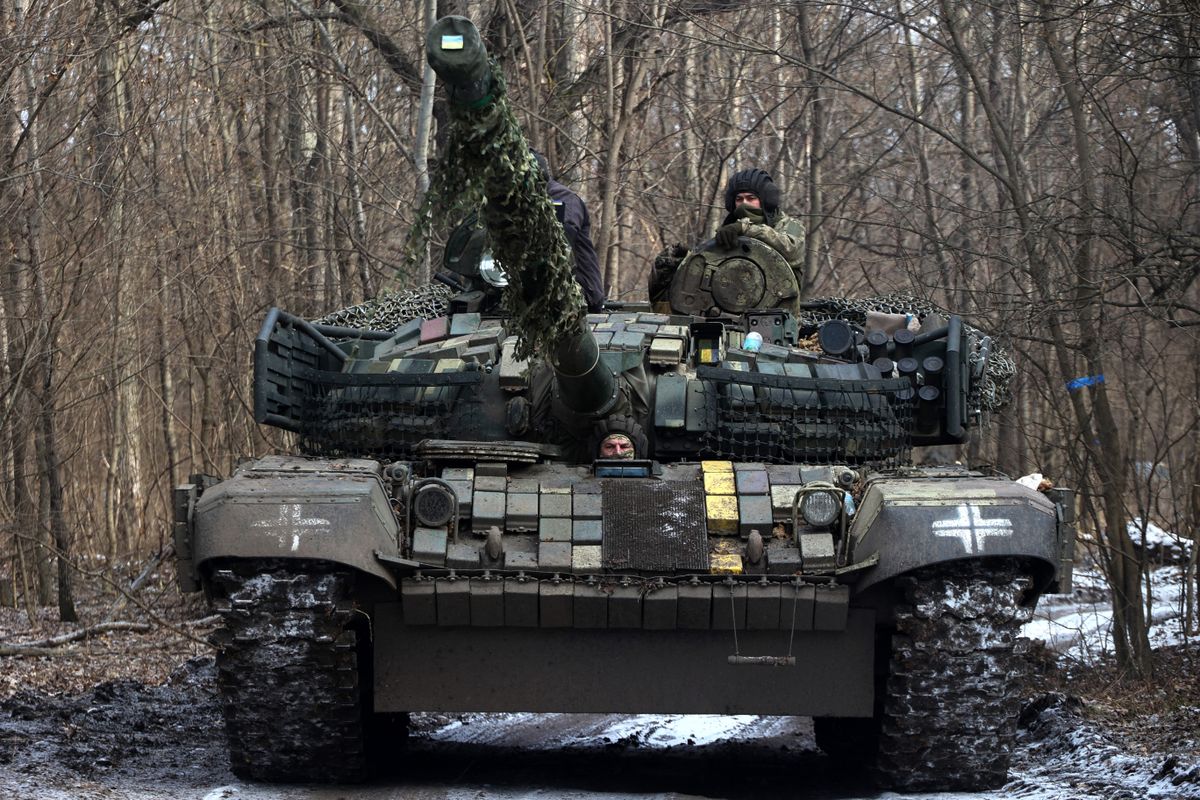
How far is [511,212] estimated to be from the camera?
278 inches

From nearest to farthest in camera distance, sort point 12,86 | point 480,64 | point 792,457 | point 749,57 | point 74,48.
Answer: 1. point 480,64
2. point 792,457
3. point 12,86
4. point 74,48
5. point 749,57

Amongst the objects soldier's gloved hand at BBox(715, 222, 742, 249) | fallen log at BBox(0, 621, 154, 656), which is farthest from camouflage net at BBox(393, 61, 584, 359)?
→ fallen log at BBox(0, 621, 154, 656)

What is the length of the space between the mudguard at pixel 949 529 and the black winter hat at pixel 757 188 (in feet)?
14.3

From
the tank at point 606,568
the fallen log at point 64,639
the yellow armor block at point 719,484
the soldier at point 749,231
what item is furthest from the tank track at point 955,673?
the fallen log at point 64,639

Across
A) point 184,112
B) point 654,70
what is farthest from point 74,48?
point 654,70

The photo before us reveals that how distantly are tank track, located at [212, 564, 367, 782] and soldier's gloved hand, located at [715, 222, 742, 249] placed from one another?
13.5ft

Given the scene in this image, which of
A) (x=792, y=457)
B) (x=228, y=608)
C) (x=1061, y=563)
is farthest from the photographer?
(x=792, y=457)

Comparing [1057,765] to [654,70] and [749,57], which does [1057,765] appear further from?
[749,57]

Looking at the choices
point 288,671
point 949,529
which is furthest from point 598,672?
point 949,529

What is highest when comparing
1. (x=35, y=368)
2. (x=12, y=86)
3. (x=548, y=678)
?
(x=12, y=86)

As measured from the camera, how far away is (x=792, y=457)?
8812mm

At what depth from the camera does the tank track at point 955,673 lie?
7.53 m

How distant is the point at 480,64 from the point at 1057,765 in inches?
194

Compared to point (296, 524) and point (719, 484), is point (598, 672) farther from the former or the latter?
point (296, 524)
